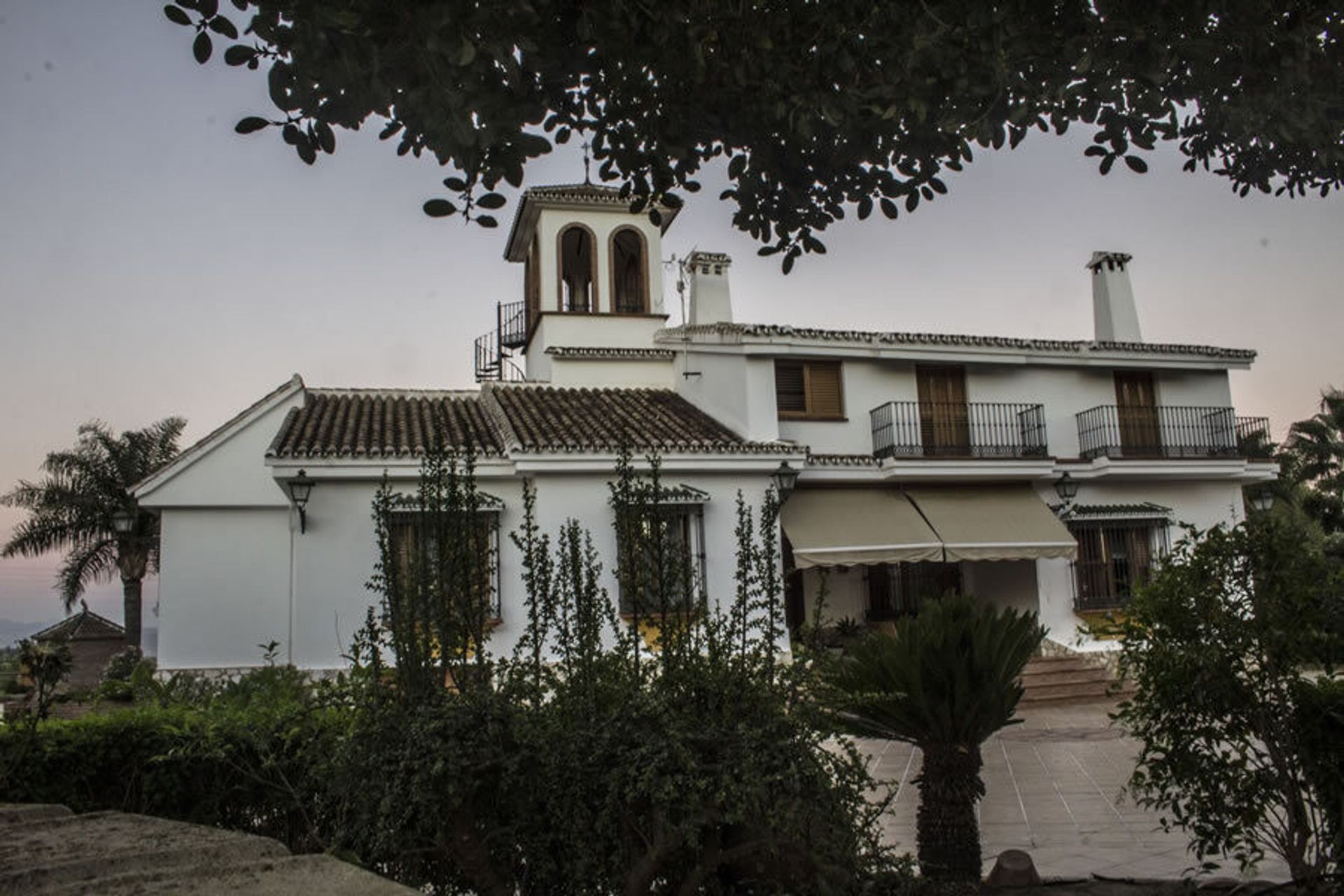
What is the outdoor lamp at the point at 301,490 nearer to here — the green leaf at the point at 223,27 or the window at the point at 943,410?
the window at the point at 943,410

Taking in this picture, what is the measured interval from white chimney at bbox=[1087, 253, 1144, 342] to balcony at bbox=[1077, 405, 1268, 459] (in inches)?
103

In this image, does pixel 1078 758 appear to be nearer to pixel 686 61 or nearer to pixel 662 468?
pixel 662 468

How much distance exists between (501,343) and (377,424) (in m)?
8.71

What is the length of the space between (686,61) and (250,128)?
2.35 meters

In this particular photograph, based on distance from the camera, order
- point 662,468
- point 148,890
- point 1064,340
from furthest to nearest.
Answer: point 1064,340, point 662,468, point 148,890

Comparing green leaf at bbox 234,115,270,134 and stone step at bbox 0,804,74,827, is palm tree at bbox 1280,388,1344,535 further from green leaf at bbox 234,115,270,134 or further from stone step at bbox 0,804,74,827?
stone step at bbox 0,804,74,827

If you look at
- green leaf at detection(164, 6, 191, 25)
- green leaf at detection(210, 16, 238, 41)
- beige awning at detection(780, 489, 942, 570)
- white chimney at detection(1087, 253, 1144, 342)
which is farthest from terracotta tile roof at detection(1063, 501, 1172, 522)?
green leaf at detection(164, 6, 191, 25)

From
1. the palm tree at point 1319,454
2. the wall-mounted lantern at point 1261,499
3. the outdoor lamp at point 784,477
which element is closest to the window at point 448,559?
the outdoor lamp at point 784,477

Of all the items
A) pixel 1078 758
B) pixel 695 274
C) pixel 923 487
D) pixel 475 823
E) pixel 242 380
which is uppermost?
pixel 695 274

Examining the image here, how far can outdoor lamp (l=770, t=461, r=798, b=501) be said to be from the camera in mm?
17344

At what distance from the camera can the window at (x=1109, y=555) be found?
811 inches

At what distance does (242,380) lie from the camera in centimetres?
2014

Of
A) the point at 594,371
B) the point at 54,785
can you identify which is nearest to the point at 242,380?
the point at 594,371

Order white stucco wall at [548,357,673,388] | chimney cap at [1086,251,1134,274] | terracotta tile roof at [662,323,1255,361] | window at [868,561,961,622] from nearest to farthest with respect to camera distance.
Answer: terracotta tile roof at [662,323,1255,361] < window at [868,561,961,622] < white stucco wall at [548,357,673,388] < chimney cap at [1086,251,1134,274]
